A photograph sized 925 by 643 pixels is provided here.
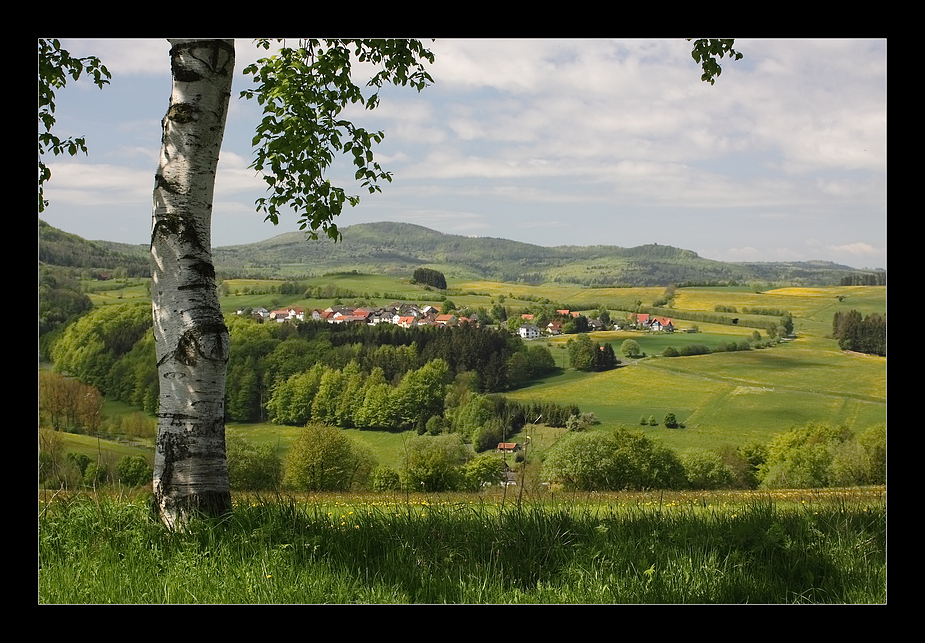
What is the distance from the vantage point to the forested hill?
3278 inches

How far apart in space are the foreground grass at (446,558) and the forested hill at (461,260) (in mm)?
78966

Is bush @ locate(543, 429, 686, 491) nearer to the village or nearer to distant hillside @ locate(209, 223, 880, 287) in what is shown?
the village

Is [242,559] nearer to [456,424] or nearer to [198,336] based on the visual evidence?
[198,336]

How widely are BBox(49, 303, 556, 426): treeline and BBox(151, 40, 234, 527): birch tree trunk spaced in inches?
2722

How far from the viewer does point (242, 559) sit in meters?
4.37

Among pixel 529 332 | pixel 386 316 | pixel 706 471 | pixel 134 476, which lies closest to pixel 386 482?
pixel 134 476

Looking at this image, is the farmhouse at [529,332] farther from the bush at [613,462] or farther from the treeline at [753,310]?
the bush at [613,462]

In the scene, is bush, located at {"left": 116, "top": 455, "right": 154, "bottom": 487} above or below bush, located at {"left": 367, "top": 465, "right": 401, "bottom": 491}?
above

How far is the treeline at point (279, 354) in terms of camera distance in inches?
2889

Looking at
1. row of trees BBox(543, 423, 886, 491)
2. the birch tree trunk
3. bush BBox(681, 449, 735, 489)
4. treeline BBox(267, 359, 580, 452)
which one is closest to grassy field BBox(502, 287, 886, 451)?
row of trees BBox(543, 423, 886, 491)

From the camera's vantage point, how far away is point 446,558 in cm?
448

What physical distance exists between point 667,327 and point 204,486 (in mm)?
90823

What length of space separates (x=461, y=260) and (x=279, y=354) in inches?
1371

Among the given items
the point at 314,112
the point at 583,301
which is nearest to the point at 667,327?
the point at 583,301
